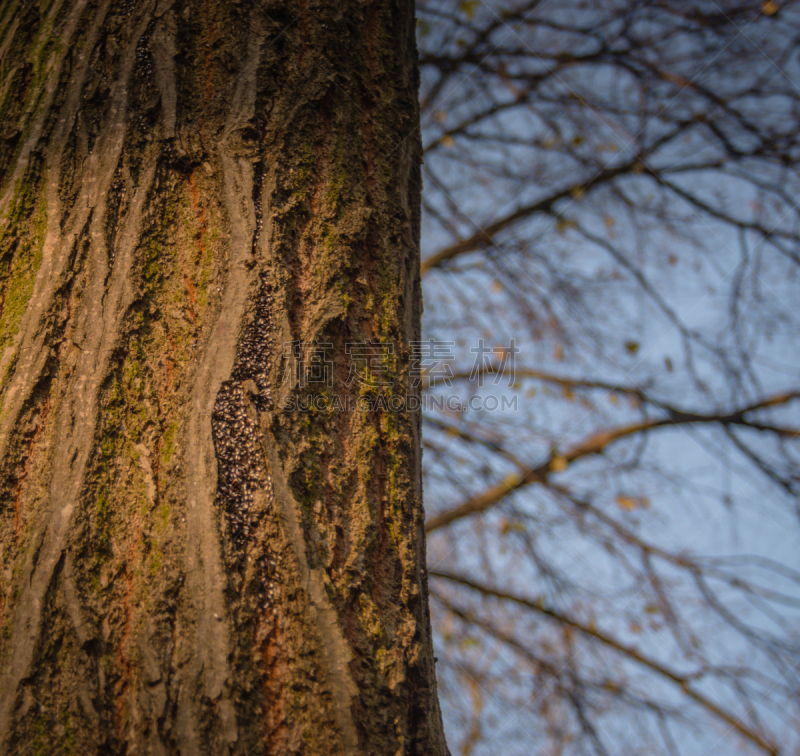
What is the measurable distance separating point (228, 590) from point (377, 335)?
493 mm

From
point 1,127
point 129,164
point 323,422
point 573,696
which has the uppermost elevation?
point 1,127

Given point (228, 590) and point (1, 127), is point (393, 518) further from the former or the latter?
point (1, 127)

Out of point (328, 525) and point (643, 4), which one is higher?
point (643, 4)

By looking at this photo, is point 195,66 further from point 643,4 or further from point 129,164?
point 643,4

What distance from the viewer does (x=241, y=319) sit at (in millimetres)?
887

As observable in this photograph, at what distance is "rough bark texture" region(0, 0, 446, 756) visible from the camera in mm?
735

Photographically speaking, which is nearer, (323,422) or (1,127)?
(323,422)

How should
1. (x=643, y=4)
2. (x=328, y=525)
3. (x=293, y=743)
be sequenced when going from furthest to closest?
(x=643, y=4), (x=328, y=525), (x=293, y=743)

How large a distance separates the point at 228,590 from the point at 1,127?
37.7 inches

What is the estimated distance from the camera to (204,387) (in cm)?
85

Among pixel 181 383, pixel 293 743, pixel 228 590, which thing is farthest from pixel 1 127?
pixel 293 743

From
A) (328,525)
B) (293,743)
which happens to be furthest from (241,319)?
(293,743)

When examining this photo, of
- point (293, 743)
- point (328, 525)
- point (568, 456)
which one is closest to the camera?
point (293, 743)

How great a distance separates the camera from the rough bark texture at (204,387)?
2.41 feet
